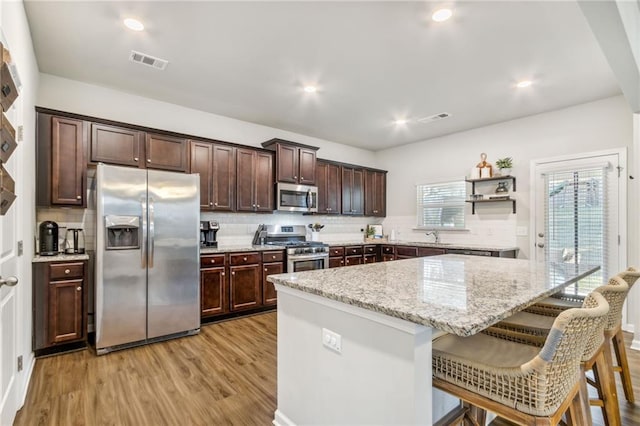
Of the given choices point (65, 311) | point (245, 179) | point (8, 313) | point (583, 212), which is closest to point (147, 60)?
point (245, 179)

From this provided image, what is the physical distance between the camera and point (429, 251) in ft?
16.5

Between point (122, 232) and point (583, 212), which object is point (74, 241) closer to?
point (122, 232)

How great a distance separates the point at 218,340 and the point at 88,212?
1.97 m

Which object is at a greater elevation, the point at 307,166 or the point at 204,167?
the point at 307,166

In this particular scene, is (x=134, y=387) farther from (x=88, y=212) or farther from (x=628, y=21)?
(x=628, y=21)

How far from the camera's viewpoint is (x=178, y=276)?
3455 mm

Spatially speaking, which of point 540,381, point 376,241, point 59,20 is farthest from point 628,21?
point 376,241

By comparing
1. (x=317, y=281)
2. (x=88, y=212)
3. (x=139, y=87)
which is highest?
(x=139, y=87)

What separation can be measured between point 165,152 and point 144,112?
2.16 ft

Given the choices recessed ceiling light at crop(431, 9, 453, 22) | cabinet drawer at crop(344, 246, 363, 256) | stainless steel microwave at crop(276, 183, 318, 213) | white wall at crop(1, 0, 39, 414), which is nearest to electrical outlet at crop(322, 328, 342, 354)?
white wall at crop(1, 0, 39, 414)

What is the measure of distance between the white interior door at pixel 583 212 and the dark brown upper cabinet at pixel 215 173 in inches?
165

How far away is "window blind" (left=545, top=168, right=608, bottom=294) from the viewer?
3879 mm

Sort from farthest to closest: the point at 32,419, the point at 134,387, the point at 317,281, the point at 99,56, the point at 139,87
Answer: the point at 139,87 → the point at 99,56 → the point at 134,387 → the point at 32,419 → the point at 317,281

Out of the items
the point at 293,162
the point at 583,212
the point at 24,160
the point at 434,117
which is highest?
the point at 434,117
